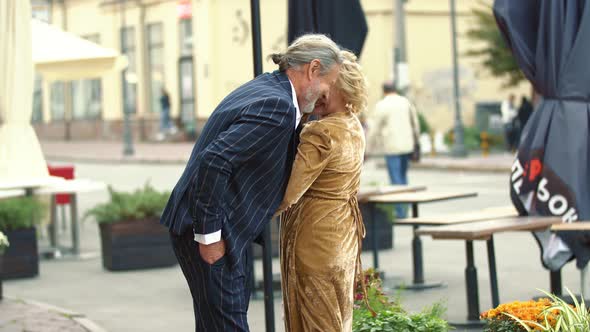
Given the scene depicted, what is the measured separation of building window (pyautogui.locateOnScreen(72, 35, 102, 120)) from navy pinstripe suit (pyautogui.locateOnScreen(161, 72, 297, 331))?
45599mm

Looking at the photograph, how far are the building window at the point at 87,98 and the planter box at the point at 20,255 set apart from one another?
1559 inches

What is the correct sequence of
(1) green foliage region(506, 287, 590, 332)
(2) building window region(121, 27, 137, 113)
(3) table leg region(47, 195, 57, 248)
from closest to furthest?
(1) green foliage region(506, 287, 590, 332), (3) table leg region(47, 195, 57, 248), (2) building window region(121, 27, 137, 113)

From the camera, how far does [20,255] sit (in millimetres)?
10438

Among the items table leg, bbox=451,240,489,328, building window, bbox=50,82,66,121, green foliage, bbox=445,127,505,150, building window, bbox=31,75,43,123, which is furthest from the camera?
building window, bbox=31,75,43,123

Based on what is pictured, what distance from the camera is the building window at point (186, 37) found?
4400cm

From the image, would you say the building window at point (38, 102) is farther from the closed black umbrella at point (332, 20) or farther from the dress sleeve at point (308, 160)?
the dress sleeve at point (308, 160)

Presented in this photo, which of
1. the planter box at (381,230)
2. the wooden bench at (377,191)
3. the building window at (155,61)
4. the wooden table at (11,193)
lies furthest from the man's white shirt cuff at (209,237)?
the building window at (155,61)

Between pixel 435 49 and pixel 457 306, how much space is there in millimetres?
35009

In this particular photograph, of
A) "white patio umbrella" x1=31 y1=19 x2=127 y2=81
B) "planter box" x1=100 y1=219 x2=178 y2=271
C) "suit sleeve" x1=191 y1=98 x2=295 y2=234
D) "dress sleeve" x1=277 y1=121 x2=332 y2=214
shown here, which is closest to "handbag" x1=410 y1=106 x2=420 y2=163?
"white patio umbrella" x1=31 y1=19 x2=127 y2=81

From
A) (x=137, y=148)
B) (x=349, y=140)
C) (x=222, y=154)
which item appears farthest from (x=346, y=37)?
(x=137, y=148)

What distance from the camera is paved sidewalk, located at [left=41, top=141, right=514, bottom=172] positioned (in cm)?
2745

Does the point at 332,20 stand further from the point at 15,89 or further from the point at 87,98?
the point at 87,98

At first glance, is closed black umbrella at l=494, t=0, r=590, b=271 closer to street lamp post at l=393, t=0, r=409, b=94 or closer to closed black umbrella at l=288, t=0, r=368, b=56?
closed black umbrella at l=288, t=0, r=368, b=56

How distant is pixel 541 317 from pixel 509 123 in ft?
91.7
